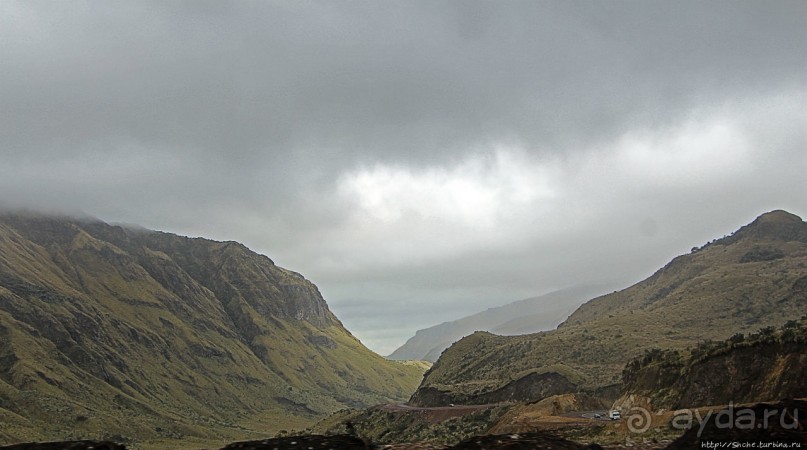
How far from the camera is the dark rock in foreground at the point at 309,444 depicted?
10.7 m

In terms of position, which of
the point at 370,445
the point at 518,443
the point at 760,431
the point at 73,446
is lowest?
the point at 760,431

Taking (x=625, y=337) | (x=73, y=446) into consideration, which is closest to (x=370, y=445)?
(x=73, y=446)

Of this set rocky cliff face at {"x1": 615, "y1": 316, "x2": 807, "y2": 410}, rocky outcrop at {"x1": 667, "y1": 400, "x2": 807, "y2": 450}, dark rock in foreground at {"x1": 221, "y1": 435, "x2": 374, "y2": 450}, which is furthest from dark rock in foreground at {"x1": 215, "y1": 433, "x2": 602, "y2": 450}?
rocky cliff face at {"x1": 615, "y1": 316, "x2": 807, "y2": 410}

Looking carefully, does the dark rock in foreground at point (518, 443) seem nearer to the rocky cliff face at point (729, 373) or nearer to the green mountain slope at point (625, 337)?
the rocky cliff face at point (729, 373)

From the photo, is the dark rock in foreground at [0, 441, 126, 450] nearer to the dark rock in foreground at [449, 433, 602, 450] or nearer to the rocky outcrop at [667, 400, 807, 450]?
the dark rock in foreground at [449, 433, 602, 450]

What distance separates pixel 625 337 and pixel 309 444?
98.2 meters

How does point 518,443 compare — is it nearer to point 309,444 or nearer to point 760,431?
point 309,444

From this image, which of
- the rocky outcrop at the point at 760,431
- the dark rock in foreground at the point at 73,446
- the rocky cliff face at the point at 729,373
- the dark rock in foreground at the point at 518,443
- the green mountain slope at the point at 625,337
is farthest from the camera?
the green mountain slope at the point at 625,337

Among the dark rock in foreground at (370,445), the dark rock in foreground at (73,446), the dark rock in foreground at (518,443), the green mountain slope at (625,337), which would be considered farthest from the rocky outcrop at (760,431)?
the green mountain slope at (625,337)

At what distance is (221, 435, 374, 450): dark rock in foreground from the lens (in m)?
10.7

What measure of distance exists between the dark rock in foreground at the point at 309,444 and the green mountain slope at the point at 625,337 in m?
75.2

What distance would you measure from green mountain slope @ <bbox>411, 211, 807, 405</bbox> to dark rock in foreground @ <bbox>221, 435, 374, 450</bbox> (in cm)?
7524

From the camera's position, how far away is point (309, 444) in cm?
1077

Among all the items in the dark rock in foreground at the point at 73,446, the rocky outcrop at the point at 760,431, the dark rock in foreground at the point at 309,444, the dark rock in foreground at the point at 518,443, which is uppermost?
the dark rock in foreground at the point at 73,446
